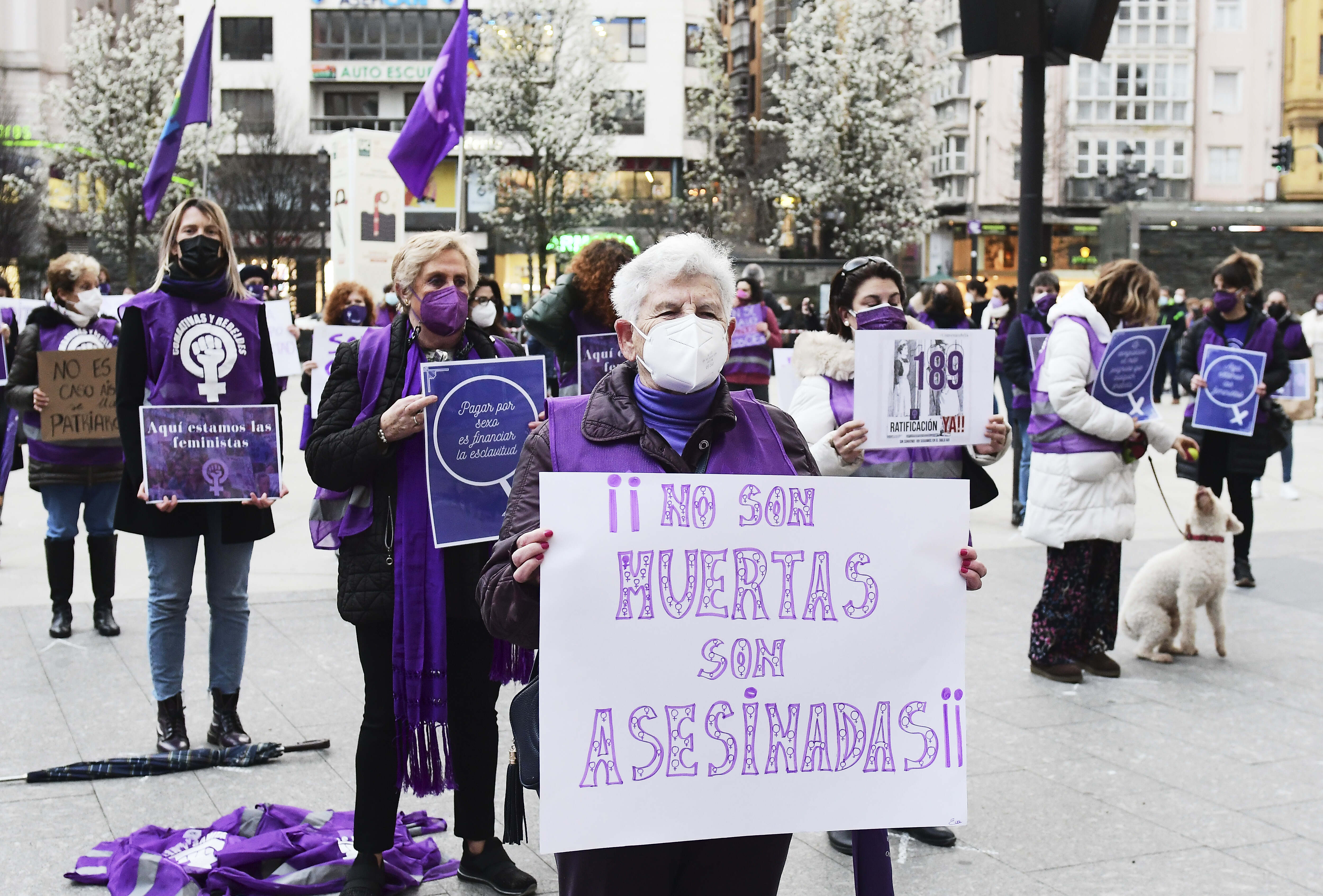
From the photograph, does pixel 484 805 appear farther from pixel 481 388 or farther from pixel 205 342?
pixel 205 342

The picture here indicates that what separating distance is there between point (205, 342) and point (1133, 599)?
4.82 meters

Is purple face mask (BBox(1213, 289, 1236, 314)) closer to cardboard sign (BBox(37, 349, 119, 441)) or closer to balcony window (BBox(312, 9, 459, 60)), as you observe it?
cardboard sign (BBox(37, 349, 119, 441))

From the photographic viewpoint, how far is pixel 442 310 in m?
3.91

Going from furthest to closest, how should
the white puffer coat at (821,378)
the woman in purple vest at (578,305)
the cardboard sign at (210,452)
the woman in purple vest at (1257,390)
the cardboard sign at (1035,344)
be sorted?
1. the cardboard sign at (1035,344)
2. the woman in purple vest at (1257,390)
3. the woman in purple vest at (578,305)
4. the cardboard sign at (210,452)
5. the white puffer coat at (821,378)

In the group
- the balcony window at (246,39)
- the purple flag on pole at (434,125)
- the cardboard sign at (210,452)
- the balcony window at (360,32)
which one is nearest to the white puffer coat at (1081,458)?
the cardboard sign at (210,452)

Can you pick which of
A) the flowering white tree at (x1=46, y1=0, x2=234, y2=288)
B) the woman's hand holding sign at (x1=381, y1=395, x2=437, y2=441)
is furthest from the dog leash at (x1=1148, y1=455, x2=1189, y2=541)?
the flowering white tree at (x1=46, y1=0, x2=234, y2=288)

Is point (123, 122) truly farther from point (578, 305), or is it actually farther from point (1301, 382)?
point (578, 305)

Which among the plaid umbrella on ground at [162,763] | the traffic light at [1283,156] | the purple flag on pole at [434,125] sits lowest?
the plaid umbrella on ground at [162,763]

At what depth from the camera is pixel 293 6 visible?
179 ft

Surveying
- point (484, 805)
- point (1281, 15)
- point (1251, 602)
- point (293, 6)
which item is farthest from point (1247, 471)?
point (1281, 15)

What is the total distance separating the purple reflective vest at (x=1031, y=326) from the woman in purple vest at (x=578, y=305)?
273 centimetres

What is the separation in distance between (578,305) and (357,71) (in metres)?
52.2

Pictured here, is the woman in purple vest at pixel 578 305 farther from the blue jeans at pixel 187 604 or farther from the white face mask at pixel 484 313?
the blue jeans at pixel 187 604

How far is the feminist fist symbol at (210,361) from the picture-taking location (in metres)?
5.20
